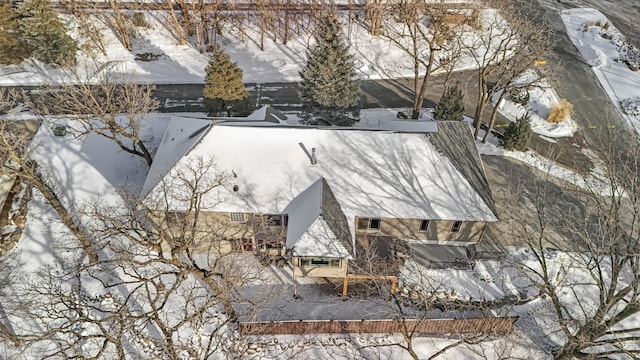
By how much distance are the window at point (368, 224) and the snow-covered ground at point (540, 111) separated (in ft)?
55.6

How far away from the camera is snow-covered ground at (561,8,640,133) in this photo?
3934cm

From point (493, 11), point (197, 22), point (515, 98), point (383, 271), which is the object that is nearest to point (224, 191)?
point (383, 271)

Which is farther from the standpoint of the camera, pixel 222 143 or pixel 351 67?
pixel 351 67

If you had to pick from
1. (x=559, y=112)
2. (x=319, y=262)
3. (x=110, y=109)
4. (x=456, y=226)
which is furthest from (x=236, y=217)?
(x=559, y=112)

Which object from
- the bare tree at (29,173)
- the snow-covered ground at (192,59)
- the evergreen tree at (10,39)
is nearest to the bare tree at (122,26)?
the snow-covered ground at (192,59)

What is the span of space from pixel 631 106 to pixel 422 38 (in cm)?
1920

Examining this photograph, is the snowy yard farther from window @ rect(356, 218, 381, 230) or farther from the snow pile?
window @ rect(356, 218, 381, 230)

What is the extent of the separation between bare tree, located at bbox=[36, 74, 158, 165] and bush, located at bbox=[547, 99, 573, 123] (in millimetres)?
29598

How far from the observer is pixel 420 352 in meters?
22.6

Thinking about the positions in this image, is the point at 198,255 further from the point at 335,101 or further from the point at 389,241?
the point at 335,101

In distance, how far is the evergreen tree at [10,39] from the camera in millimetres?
38000

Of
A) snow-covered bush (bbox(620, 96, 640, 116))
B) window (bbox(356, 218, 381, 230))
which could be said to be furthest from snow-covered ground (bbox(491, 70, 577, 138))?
window (bbox(356, 218, 381, 230))

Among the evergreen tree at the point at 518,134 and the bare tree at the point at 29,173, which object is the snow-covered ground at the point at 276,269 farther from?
the evergreen tree at the point at 518,134

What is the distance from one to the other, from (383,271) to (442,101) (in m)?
15.5
